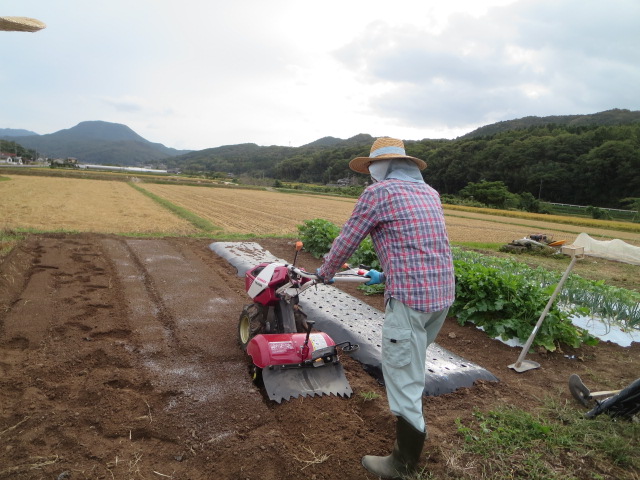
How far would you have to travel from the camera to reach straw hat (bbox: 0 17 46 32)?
4.07 meters

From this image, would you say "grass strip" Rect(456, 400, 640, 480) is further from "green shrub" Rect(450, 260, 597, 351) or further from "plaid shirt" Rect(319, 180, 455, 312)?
"green shrub" Rect(450, 260, 597, 351)

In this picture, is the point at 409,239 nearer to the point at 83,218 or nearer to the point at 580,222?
the point at 83,218

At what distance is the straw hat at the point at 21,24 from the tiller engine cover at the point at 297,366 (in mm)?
4213

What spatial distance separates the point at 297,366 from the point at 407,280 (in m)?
1.56

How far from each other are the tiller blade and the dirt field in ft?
0.28

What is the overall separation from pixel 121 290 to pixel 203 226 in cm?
1051

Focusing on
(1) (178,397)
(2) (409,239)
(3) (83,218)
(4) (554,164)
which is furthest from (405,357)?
(4) (554,164)

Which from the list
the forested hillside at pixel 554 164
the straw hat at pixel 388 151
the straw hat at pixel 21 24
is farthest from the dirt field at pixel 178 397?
the forested hillside at pixel 554 164

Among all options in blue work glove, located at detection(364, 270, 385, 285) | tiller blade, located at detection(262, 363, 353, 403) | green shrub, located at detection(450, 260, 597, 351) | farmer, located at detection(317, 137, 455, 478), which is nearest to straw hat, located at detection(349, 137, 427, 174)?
farmer, located at detection(317, 137, 455, 478)

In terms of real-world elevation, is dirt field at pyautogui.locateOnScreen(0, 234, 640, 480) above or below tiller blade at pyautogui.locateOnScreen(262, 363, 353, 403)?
below

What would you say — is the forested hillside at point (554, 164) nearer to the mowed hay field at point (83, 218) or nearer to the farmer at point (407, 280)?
the mowed hay field at point (83, 218)

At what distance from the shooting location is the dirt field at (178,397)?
8.45ft

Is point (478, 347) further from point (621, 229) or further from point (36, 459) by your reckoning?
point (621, 229)

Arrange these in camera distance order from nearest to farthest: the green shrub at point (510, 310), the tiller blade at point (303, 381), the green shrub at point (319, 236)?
the tiller blade at point (303, 381) → the green shrub at point (510, 310) → the green shrub at point (319, 236)
